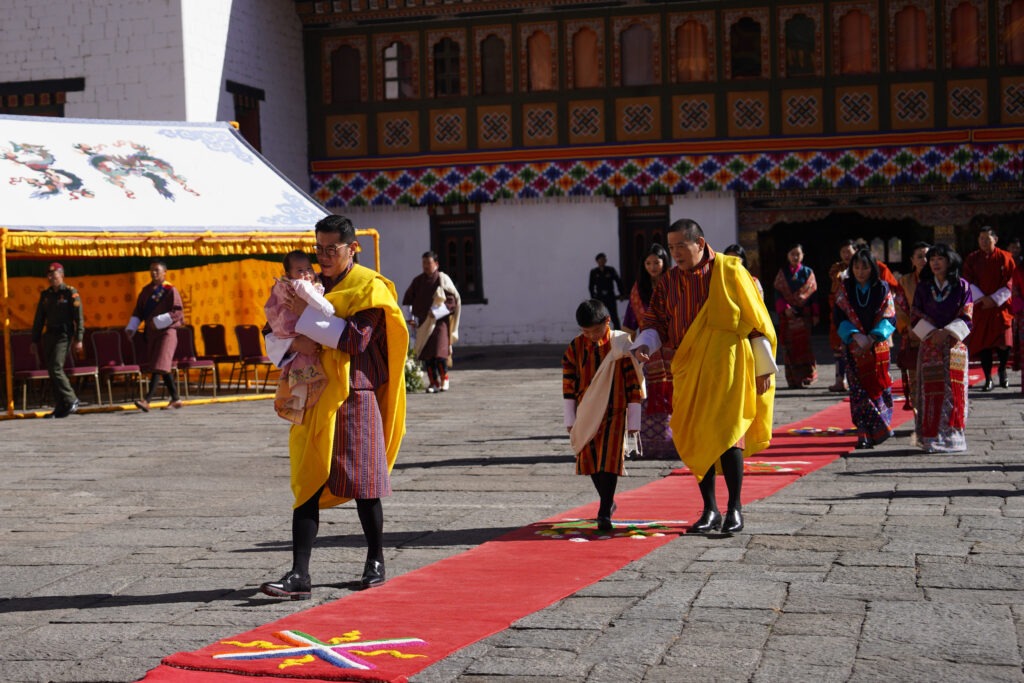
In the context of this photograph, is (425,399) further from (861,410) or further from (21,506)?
(21,506)

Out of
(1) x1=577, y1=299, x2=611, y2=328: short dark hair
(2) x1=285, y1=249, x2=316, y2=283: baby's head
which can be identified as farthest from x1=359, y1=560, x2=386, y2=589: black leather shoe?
(1) x1=577, y1=299, x2=611, y2=328: short dark hair

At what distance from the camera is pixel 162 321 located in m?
15.7

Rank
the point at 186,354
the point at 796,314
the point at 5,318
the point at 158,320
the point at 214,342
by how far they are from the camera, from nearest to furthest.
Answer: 1. the point at 5,318
2. the point at 796,314
3. the point at 158,320
4. the point at 186,354
5. the point at 214,342

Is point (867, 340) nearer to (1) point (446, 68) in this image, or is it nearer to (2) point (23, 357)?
(2) point (23, 357)

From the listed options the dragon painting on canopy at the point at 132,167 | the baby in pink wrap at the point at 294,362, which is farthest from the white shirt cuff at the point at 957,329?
the dragon painting on canopy at the point at 132,167

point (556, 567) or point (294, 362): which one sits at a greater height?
point (294, 362)

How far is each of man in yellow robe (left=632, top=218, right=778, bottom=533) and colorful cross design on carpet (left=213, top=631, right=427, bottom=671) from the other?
7.91ft

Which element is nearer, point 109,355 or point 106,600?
point 106,600

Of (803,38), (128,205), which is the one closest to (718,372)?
(128,205)

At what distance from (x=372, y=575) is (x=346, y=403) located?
Result: 704 mm

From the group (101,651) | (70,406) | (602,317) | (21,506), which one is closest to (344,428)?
(101,651)

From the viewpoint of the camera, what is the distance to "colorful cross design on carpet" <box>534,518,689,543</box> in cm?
718

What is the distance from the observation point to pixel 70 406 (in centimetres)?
1542

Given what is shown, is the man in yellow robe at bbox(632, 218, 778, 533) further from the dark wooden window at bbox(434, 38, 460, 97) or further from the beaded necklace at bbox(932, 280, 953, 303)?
the dark wooden window at bbox(434, 38, 460, 97)
